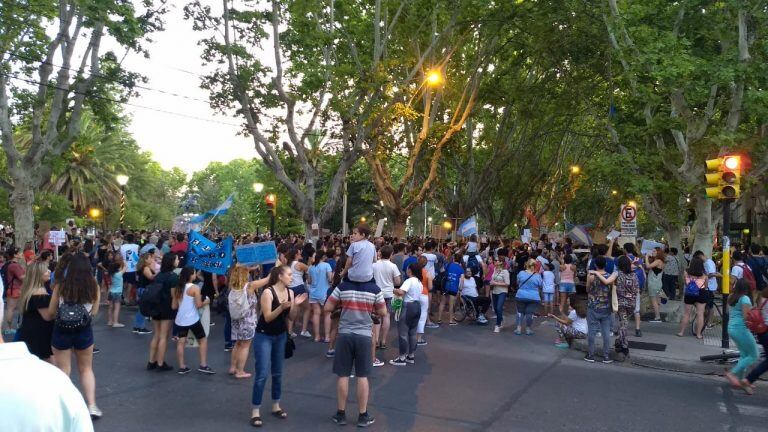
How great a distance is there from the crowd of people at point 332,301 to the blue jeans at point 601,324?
0.06 ft

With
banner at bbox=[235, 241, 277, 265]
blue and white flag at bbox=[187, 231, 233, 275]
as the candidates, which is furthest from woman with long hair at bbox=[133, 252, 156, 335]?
banner at bbox=[235, 241, 277, 265]

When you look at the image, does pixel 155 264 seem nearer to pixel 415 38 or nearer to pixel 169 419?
pixel 169 419

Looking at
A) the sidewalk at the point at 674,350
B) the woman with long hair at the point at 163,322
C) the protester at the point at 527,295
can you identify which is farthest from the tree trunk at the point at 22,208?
the sidewalk at the point at 674,350

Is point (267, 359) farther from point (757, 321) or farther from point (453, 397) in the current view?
point (757, 321)

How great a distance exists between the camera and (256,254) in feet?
29.5

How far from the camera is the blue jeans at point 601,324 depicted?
10.2 metres

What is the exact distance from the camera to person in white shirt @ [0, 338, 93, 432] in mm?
1710

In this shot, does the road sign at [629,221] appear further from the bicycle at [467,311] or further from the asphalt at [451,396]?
the asphalt at [451,396]

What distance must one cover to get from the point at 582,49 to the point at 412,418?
1864 cm

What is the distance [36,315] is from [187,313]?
2306mm

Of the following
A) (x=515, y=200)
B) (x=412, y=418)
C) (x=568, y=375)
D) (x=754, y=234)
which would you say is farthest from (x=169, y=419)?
(x=754, y=234)

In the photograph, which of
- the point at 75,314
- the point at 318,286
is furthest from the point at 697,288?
the point at 75,314

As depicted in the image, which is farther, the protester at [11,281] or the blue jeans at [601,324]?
the protester at [11,281]

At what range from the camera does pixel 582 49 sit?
22.2m
